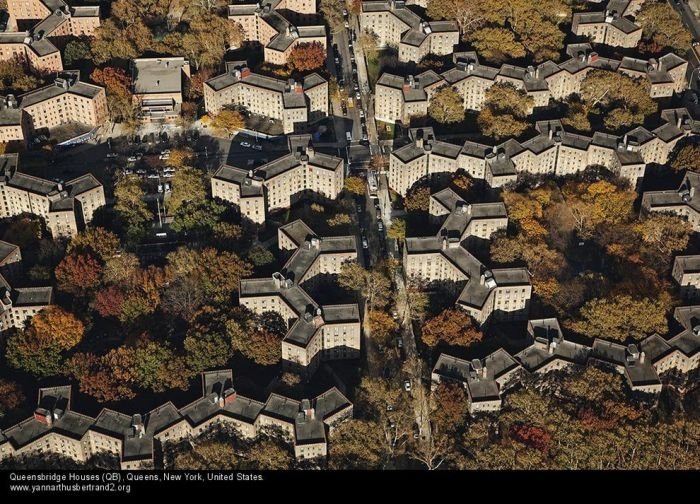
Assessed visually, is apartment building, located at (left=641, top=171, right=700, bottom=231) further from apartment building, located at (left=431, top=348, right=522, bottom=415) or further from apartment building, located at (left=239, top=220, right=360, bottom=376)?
apartment building, located at (left=239, top=220, right=360, bottom=376)

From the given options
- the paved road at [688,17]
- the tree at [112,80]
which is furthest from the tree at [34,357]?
the paved road at [688,17]

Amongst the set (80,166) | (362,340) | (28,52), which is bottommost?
(362,340)

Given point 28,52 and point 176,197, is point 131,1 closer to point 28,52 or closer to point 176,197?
point 28,52

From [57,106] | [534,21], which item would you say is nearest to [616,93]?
[534,21]

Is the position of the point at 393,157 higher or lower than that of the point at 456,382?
higher

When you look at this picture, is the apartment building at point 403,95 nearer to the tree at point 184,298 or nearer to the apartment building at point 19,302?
the tree at point 184,298
